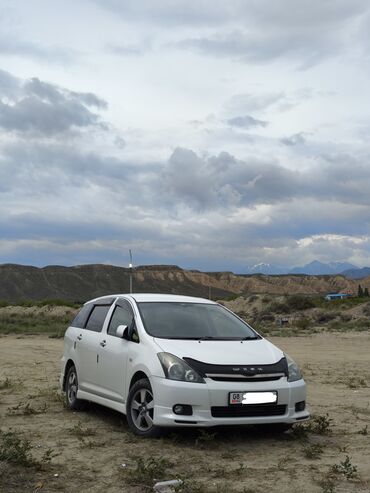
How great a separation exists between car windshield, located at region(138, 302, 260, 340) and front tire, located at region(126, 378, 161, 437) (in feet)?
2.27

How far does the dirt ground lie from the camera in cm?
595

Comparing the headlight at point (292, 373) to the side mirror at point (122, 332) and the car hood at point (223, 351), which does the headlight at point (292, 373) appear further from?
the side mirror at point (122, 332)

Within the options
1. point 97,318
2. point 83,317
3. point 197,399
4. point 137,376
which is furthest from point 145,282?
point 197,399

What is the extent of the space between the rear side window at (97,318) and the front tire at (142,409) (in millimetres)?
1730

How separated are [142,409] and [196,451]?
90cm

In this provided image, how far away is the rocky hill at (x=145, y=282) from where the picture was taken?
110 m

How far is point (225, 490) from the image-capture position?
18.7 ft

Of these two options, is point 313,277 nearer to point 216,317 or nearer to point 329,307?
point 329,307

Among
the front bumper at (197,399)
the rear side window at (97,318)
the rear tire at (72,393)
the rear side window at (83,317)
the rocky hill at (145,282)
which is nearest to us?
the front bumper at (197,399)

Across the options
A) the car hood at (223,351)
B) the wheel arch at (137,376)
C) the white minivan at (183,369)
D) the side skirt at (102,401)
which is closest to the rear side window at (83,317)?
the white minivan at (183,369)

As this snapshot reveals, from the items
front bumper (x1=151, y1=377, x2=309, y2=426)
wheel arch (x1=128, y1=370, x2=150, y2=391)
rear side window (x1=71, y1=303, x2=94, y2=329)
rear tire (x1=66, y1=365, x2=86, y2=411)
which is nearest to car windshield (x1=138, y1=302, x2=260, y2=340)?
wheel arch (x1=128, y1=370, x2=150, y2=391)

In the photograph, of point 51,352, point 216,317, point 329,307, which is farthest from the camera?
point 329,307

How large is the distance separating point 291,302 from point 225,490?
162 ft

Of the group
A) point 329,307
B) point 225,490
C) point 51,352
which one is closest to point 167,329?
point 225,490
